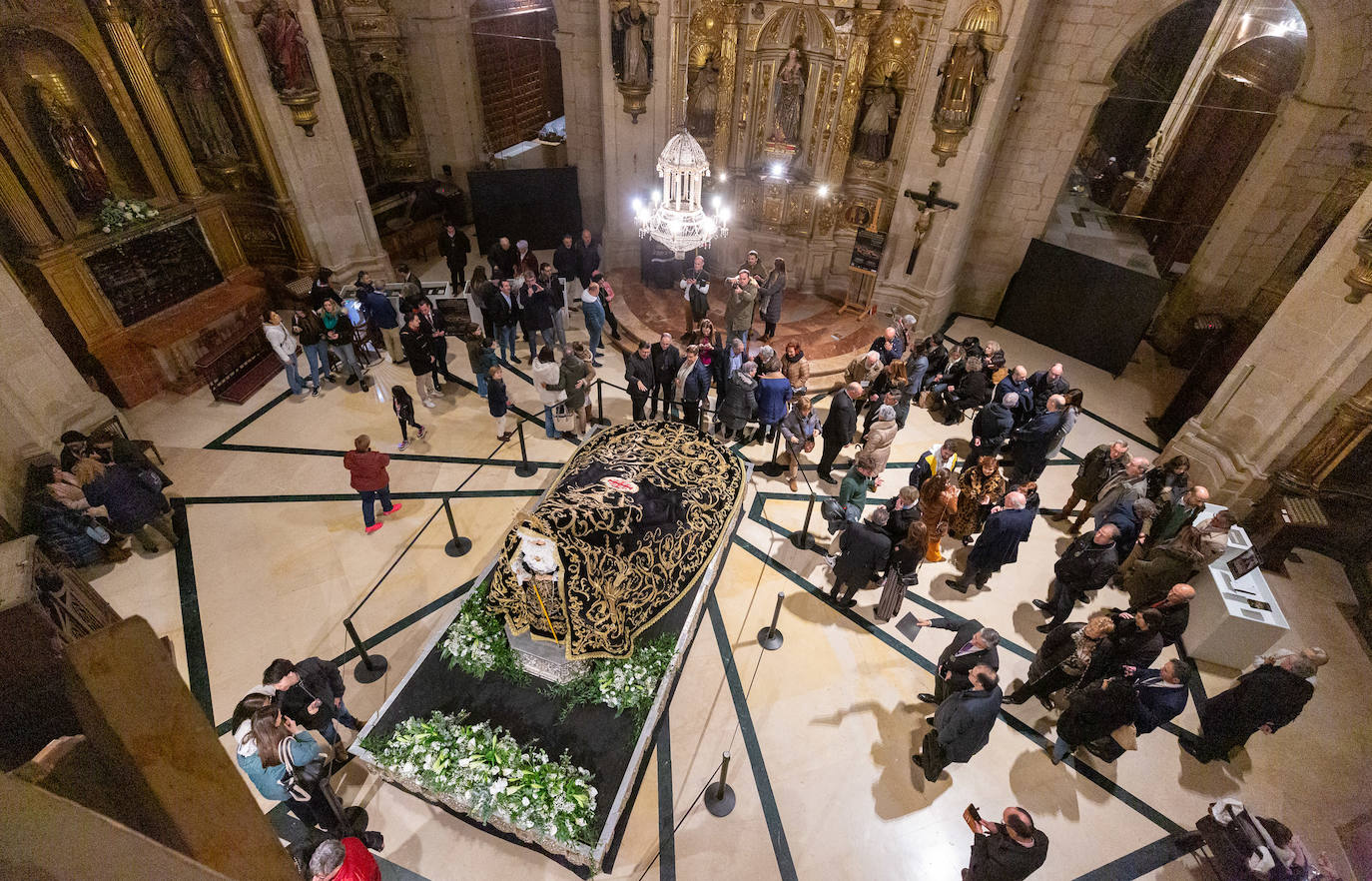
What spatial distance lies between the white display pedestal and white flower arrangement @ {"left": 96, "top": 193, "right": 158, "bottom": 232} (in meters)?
12.7

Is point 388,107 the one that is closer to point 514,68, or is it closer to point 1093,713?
point 514,68

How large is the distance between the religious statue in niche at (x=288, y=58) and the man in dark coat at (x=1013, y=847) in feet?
36.3

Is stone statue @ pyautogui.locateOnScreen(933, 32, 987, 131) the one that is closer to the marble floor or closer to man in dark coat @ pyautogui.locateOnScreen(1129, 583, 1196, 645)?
the marble floor

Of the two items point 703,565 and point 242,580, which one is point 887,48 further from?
point 242,580

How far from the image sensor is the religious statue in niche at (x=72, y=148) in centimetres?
773

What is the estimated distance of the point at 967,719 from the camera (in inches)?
181

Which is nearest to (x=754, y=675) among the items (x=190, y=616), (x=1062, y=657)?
(x=1062, y=657)

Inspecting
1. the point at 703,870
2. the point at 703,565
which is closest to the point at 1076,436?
the point at 703,565

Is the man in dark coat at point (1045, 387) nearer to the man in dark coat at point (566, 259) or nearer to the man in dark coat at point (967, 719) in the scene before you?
the man in dark coat at point (967, 719)

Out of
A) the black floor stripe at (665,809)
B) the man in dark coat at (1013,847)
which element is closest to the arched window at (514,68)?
the black floor stripe at (665,809)

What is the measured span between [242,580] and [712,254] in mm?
8820

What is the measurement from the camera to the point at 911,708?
5672 millimetres

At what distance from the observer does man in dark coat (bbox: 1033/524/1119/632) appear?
5727 mm

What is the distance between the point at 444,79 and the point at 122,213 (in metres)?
5.76
